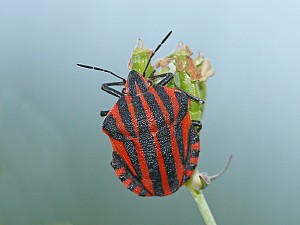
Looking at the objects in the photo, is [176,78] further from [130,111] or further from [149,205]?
[149,205]

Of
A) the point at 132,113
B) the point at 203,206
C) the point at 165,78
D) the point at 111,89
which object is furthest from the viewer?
the point at 111,89

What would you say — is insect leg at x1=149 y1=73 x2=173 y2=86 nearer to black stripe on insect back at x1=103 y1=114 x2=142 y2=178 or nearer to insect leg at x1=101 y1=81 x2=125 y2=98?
insect leg at x1=101 y1=81 x2=125 y2=98

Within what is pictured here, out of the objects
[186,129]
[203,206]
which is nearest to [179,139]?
[186,129]

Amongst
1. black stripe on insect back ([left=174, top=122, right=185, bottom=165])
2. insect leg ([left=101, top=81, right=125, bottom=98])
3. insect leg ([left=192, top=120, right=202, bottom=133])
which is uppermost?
insect leg ([left=101, top=81, right=125, bottom=98])

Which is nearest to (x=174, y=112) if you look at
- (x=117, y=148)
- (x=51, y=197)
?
(x=117, y=148)

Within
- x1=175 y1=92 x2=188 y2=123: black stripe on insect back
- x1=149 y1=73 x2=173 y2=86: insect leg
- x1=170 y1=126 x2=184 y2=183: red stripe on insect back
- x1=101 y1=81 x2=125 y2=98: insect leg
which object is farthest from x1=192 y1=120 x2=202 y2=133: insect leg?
x1=101 y1=81 x2=125 y2=98: insect leg

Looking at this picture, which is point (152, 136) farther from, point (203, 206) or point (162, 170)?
point (203, 206)

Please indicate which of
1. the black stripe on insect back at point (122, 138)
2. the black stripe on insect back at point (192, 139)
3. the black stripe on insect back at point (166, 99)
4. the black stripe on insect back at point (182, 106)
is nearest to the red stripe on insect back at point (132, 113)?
the black stripe on insect back at point (122, 138)

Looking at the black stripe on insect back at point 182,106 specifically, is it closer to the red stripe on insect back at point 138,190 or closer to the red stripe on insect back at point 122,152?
the red stripe on insect back at point 122,152
